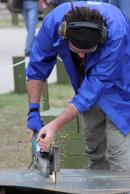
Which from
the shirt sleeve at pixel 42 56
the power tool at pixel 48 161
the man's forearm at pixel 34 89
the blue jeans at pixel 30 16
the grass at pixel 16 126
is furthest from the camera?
the blue jeans at pixel 30 16

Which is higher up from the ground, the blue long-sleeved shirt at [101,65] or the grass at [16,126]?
the blue long-sleeved shirt at [101,65]

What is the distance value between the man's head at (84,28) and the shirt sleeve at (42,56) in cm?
36

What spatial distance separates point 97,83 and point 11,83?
7.49 m

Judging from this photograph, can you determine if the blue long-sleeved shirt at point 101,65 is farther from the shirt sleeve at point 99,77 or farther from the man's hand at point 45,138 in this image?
the man's hand at point 45,138

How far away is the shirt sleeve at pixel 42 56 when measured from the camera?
4688mm

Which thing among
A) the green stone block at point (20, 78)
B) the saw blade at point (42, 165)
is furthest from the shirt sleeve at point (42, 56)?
the green stone block at point (20, 78)

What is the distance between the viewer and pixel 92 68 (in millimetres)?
4484

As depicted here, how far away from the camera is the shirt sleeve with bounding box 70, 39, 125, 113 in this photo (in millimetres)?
4406

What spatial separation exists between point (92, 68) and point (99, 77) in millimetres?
84

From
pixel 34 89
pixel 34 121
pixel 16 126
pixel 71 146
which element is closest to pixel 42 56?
pixel 34 89

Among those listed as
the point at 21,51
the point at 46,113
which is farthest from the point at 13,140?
the point at 21,51

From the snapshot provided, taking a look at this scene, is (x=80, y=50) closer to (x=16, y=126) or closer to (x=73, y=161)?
(x=73, y=161)

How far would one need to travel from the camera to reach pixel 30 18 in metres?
14.8

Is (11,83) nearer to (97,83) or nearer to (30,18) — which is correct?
(30,18)
